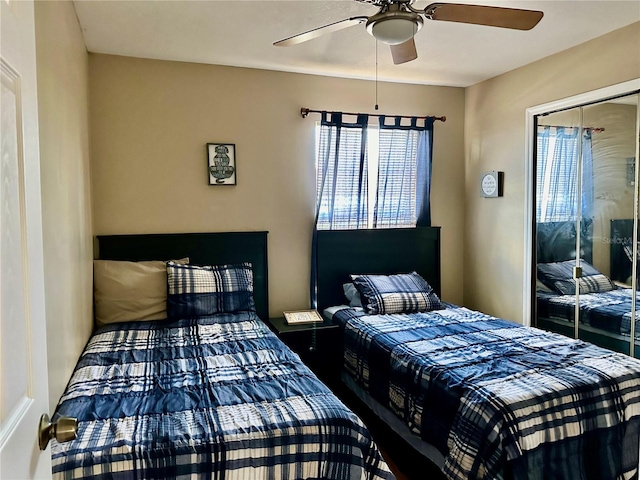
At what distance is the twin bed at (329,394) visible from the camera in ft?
5.33

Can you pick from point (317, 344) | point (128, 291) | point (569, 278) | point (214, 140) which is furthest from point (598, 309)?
point (128, 291)

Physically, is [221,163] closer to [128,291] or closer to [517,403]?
[128,291]

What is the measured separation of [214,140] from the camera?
11.6 ft

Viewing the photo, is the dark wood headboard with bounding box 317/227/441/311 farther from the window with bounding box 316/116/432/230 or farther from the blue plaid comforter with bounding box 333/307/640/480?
the blue plaid comforter with bounding box 333/307/640/480

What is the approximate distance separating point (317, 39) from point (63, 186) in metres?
1.75

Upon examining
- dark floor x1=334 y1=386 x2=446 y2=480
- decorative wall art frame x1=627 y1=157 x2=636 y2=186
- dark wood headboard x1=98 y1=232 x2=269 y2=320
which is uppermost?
decorative wall art frame x1=627 y1=157 x2=636 y2=186

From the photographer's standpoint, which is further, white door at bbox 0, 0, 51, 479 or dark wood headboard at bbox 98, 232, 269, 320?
dark wood headboard at bbox 98, 232, 269, 320

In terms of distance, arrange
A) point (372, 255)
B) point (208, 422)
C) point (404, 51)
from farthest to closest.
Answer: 1. point (372, 255)
2. point (404, 51)
3. point (208, 422)

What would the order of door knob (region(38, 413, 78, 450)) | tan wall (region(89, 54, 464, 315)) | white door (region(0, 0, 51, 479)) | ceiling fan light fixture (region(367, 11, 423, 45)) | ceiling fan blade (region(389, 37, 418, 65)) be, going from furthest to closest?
1. tan wall (region(89, 54, 464, 315))
2. ceiling fan blade (region(389, 37, 418, 65))
3. ceiling fan light fixture (region(367, 11, 423, 45))
4. door knob (region(38, 413, 78, 450))
5. white door (region(0, 0, 51, 479))

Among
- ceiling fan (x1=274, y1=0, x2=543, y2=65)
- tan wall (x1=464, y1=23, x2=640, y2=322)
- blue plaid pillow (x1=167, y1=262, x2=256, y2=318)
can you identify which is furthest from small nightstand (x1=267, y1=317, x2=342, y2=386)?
ceiling fan (x1=274, y1=0, x2=543, y2=65)

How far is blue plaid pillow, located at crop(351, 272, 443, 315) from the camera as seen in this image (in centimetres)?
350

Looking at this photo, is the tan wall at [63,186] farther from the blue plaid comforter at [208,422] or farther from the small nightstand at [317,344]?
the small nightstand at [317,344]

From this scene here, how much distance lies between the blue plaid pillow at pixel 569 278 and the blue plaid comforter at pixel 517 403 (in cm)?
57

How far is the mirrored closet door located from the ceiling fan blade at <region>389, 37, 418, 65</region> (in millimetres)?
1419
